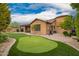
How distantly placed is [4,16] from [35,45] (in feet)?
1.57

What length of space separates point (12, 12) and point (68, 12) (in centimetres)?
63

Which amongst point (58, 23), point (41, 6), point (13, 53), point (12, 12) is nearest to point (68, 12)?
point (58, 23)

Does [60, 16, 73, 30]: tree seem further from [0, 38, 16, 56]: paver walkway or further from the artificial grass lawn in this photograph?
[0, 38, 16, 56]: paver walkway

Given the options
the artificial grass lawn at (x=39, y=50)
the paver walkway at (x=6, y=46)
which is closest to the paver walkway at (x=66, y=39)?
the artificial grass lawn at (x=39, y=50)

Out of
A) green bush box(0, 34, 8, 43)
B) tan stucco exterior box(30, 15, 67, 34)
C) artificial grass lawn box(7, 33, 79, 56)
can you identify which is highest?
tan stucco exterior box(30, 15, 67, 34)

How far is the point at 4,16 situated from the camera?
7.06 feet

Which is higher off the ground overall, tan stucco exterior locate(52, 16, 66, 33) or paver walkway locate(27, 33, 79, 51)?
tan stucco exterior locate(52, 16, 66, 33)

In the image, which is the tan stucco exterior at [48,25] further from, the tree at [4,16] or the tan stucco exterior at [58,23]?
the tree at [4,16]

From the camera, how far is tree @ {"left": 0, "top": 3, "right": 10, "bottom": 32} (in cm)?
213

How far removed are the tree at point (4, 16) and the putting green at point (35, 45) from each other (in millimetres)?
239

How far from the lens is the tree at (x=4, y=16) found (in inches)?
83.8

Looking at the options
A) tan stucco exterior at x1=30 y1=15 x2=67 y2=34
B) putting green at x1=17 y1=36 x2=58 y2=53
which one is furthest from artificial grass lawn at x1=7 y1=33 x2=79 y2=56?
tan stucco exterior at x1=30 y1=15 x2=67 y2=34

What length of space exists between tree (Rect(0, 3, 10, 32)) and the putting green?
24 cm

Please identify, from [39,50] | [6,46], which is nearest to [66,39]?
[39,50]
